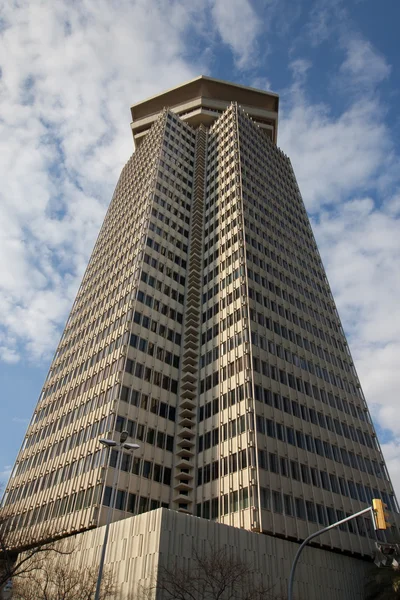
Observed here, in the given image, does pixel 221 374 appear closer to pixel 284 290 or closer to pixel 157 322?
pixel 157 322

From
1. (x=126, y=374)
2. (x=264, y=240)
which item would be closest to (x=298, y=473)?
(x=126, y=374)

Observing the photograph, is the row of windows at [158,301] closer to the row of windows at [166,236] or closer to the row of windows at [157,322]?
the row of windows at [157,322]

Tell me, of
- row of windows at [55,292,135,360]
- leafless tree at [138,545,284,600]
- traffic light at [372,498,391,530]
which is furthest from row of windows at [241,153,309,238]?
traffic light at [372,498,391,530]

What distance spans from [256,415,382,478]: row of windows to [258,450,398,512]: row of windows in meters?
2.07

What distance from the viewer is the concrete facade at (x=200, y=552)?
3325cm

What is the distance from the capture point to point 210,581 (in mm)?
32125

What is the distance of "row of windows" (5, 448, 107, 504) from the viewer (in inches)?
1821

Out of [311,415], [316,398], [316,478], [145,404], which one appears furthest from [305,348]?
[145,404]

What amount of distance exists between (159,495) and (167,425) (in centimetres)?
789

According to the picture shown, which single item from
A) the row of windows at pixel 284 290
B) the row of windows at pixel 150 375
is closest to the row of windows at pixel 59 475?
the row of windows at pixel 150 375

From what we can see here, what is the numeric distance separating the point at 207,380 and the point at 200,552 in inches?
936

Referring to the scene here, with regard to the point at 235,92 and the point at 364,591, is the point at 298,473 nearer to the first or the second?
the point at 364,591

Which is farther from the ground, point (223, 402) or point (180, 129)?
point (180, 129)

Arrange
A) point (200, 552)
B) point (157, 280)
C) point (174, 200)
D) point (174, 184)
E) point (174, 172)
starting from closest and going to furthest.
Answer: point (200, 552)
point (157, 280)
point (174, 200)
point (174, 184)
point (174, 172)
